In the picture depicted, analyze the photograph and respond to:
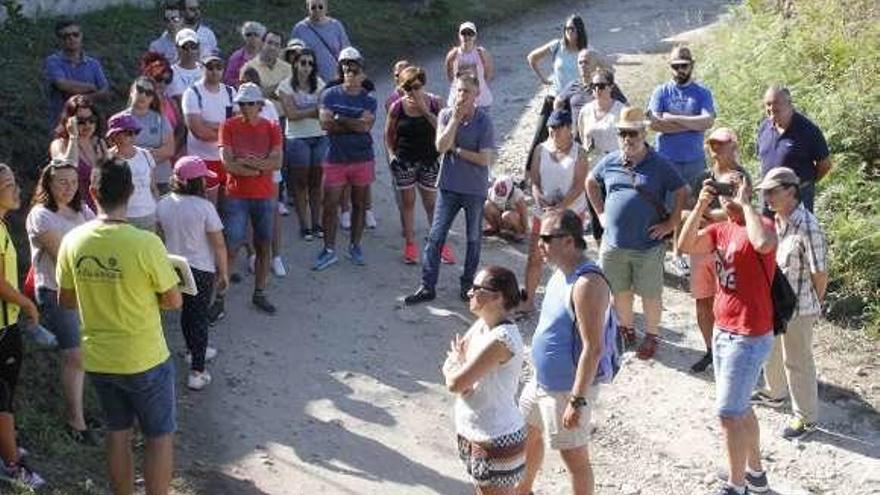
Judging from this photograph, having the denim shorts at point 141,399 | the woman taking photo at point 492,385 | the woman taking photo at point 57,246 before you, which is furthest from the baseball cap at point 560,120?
the denim shorts at point 141,399

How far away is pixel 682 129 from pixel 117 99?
6.22 meters

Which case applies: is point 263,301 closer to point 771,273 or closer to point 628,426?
point 628,426

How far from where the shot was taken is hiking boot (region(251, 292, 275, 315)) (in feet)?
30.3

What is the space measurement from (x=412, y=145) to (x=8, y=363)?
432 cm

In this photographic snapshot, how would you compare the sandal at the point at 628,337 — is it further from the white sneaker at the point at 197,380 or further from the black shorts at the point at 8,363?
the black shorts at the point at 8,363

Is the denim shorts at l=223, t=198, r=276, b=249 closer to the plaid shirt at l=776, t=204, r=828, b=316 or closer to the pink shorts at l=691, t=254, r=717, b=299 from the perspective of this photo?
the pink shorts at l=691, t=254, r=717, b=299

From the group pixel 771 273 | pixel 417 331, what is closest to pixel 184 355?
pixel 417 331

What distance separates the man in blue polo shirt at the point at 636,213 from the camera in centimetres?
807

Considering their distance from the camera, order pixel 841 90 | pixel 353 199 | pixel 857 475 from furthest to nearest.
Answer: pixel 841 90 < pixel 353 199 < pixel 857 475

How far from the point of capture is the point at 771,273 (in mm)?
6672

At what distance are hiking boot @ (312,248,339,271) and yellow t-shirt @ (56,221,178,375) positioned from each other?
13.7ft

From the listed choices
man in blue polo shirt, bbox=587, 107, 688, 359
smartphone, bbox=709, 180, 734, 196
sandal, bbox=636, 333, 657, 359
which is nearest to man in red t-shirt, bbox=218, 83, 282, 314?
man in blue polo shirt, bbox=587, 107, 688, 359

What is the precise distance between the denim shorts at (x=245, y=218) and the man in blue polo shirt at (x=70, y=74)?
199 cm

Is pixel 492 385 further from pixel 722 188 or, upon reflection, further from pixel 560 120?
pixel 560 120
